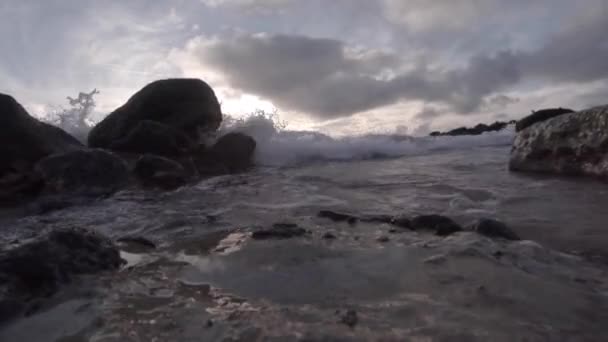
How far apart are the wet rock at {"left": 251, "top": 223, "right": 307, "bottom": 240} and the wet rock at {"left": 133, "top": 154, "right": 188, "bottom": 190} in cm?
293

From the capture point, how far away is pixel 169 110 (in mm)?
10398

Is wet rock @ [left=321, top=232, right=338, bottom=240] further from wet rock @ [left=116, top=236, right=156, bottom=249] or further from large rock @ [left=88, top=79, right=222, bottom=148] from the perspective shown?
large rock @ [left=88, top=79, right=222, bottom=148]

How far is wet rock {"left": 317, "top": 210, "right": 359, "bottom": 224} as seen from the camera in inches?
126

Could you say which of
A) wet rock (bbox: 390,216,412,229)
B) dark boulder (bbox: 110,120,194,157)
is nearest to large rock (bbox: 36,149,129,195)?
dark boulder (bbox: 110,120,194,157)

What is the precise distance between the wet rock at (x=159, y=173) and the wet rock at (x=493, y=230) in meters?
3.92

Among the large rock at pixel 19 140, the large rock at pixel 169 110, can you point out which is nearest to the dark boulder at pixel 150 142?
the large rock at pixel 169 110

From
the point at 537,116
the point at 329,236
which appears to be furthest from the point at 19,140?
the point at 537,116

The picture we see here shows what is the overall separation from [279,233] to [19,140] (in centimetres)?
565

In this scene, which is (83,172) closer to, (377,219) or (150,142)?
(150,142)

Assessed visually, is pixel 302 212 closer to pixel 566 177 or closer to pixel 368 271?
pixel 368 271

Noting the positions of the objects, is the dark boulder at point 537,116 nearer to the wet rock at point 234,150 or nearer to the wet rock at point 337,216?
the wet rock at point 234,150

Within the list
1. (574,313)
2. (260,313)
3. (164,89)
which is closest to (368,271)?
(260,313)

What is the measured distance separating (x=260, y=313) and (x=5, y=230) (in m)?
2.69

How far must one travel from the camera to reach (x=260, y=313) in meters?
1.61
